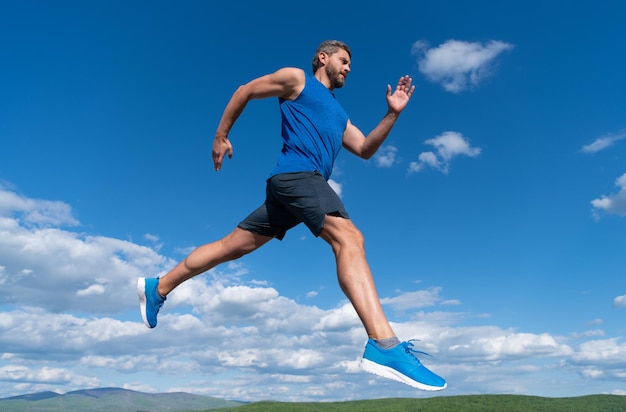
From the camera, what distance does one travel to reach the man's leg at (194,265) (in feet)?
20.5

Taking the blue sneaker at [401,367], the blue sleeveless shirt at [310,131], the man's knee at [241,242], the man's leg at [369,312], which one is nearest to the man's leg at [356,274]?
the man's leg at [369,312]

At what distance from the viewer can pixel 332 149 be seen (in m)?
5.90

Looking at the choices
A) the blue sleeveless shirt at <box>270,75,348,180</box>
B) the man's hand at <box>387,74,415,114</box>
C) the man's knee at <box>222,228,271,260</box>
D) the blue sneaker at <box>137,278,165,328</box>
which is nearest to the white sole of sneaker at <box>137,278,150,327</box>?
the blue sneaker at <box>137,278,165,328</box>

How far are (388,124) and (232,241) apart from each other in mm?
2324

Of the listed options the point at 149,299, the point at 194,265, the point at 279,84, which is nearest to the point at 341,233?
the point at 279,84

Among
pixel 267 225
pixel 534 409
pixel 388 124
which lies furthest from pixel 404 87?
pixel 534 409

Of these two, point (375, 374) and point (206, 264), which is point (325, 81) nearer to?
point (206, 264)

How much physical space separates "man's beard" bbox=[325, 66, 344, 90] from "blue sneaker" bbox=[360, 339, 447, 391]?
10.1 feet

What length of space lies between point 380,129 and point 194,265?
2.82 m

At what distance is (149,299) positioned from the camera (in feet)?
23.1

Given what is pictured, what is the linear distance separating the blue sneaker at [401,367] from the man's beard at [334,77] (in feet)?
10.1

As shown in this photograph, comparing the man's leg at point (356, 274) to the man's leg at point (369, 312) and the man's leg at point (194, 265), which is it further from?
the man's leg at point (194, 265)

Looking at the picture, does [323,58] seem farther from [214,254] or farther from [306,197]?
[214,254]

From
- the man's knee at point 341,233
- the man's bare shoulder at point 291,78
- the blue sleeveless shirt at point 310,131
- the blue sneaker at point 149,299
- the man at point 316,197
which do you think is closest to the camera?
the man at point 316,197
